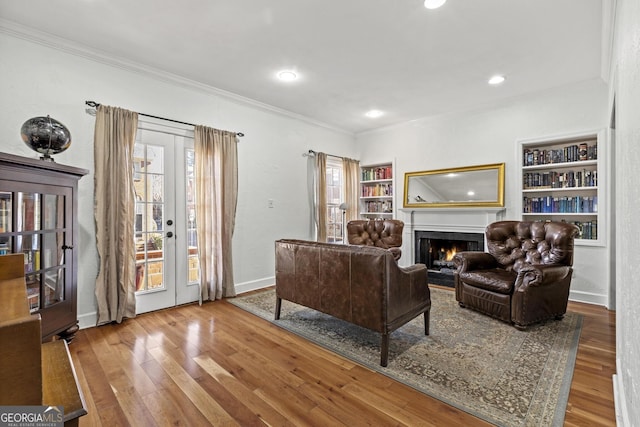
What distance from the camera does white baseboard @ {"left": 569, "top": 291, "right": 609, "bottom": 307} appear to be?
366cm

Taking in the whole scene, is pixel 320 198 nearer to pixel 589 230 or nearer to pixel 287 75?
pixel 287 75

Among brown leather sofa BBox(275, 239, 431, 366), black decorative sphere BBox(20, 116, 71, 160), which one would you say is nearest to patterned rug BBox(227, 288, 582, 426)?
brown leather sofa BBox(275, 239, 431, 366)

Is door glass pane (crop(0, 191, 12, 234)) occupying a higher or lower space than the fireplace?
higher

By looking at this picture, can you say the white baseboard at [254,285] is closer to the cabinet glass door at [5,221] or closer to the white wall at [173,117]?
the white wall at [173,117]

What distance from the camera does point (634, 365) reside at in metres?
1.20

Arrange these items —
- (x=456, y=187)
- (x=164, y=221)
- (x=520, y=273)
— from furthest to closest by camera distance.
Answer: (x=456, y=187), (x=164, y=221), (x=520, y=273)

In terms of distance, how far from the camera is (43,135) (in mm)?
2301

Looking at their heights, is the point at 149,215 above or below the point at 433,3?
below

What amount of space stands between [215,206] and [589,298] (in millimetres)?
4825

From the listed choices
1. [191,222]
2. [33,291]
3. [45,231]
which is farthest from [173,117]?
[33,291]

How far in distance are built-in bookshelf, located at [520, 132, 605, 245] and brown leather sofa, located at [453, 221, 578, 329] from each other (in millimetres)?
780

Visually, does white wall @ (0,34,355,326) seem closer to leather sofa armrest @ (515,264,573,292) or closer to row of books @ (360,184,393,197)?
row of books @ (360,184,393,197)

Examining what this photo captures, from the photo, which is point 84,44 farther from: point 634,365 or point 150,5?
point 634,365

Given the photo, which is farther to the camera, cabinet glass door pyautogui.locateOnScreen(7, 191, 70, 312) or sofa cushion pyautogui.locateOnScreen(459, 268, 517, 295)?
sofa cushion pyautogui.locateOnScreen(459, 268, 517, 295)
